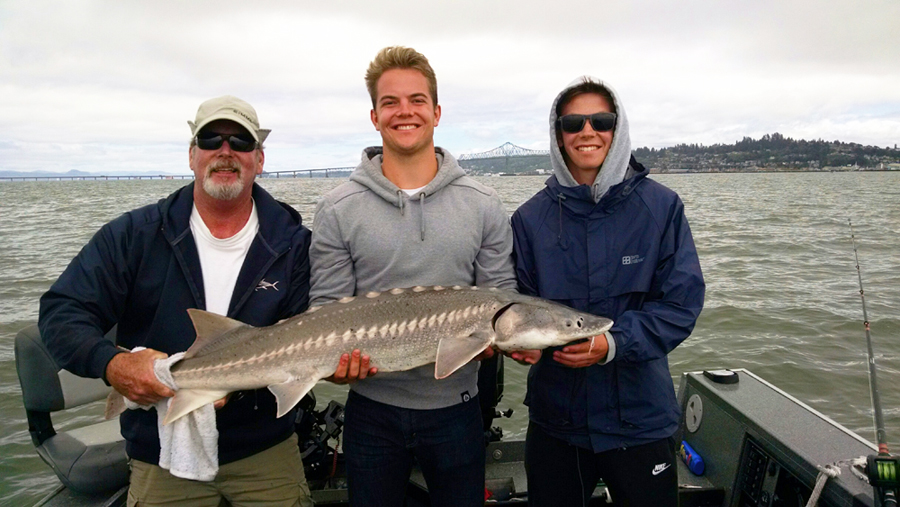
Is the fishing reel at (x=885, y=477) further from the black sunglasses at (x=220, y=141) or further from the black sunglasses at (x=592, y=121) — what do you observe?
the black sunglasses at (x=220, y=141)

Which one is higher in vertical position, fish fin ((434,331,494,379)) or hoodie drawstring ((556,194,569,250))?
hoodie drawstring ((556,194,569,250))

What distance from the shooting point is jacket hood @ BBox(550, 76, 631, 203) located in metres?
3.07

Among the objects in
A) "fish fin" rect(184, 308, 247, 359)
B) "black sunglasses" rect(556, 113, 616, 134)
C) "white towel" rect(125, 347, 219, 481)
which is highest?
"black sunglasses" rect(556, 113, 616, 134)

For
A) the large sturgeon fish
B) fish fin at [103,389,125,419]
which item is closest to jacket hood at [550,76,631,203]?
the large sturgeon fish

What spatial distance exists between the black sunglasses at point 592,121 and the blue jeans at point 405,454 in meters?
1.67

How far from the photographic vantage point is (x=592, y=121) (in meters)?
3.07

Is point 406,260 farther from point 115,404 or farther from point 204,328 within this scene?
point 115,404

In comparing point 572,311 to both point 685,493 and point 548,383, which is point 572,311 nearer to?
point 548,383

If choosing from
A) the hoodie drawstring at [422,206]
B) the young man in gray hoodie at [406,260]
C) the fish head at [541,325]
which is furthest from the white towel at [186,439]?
the fish head at [541,325]

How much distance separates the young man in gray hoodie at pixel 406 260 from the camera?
293 cm

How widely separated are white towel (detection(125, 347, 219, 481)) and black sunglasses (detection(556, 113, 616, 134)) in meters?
2.42

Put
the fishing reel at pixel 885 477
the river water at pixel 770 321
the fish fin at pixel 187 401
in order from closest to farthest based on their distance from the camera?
the fishing reel at pixel 885 477, the fish fin at pixel 187 401, the river water at pixel 770 321

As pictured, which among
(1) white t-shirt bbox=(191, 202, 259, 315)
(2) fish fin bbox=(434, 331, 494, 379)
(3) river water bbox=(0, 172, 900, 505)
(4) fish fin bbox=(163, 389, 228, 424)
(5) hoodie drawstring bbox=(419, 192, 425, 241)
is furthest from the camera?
(3) river water bbox=(0, 172, 900, 505)

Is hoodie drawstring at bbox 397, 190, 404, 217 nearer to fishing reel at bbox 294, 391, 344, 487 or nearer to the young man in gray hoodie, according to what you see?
the young man in gray hoodie
